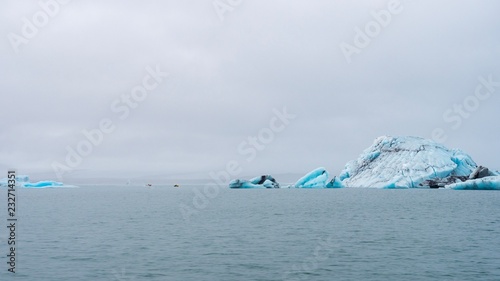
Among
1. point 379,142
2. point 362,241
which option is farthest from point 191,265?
point 379,142

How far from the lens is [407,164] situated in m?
95.2

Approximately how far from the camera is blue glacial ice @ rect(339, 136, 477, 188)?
9350cm

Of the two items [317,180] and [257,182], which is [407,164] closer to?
[317,180]

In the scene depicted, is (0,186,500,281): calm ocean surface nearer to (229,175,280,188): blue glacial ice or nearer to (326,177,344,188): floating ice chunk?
(326,177,344,188): floating ice chunk

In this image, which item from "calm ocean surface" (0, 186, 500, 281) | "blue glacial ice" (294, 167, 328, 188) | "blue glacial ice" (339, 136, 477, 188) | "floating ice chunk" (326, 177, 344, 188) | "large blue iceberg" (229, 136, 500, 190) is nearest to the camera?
"calm ocean surface" (0, 186, 500, 281)

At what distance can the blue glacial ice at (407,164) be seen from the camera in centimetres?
9350

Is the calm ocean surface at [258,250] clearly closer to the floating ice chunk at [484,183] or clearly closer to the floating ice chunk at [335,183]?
the floating ice chunk at [484,183]

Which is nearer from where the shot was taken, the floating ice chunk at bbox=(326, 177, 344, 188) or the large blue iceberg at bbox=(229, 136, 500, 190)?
the large blue iceberg at bbox=(229, 136, 500, 190)

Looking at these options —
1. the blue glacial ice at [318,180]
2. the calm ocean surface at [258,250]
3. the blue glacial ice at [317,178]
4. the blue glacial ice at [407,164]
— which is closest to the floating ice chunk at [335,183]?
the blue glacial ice at [318,180]

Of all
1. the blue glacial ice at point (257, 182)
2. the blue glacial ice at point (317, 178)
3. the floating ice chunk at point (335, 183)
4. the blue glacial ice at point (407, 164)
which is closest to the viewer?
the blue glacial ice at point (407, 164)

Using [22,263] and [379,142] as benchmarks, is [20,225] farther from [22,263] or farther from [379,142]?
[379,142]

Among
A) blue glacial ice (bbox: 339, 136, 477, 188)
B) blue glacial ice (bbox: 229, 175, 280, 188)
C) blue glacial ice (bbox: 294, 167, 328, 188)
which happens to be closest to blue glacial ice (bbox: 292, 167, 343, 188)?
blue glacial ice (bbox: 294, 167, 328, 188)

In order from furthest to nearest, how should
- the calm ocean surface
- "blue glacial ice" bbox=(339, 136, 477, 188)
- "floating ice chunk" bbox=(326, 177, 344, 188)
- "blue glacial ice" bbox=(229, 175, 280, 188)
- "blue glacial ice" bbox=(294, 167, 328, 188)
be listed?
"blue glacial ice" bbox=(229, 175, 280, 188), "floating ice chunk" bbox=(326, 177, 344, 188), "blue glacial ice" bbox=(294, 167, 328, 188), "blue glacial ice" bbox=(339, 136, 477, 188), the calm ocean surface

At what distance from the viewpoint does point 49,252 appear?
71.2ft
